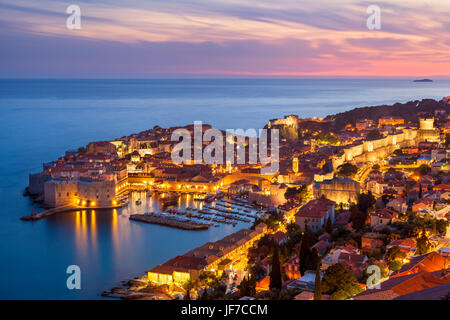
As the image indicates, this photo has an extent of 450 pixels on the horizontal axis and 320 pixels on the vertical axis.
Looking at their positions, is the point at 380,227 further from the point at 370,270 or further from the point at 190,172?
the point at 190,172

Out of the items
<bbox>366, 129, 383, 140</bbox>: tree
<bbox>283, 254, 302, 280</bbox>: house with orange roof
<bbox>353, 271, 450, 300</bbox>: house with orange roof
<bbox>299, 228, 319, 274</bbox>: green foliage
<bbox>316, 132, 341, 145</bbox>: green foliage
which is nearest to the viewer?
<bbox>353, 271, 450, 300</bbox>: house with orange roof

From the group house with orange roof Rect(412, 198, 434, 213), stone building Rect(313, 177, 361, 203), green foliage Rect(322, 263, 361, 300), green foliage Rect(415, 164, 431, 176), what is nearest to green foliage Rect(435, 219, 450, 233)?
house with orange roof Rect(412, 198, 434, 213)

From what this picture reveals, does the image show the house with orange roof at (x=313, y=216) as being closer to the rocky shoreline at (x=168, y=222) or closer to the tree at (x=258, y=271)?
the tree at (x=258, y=271)

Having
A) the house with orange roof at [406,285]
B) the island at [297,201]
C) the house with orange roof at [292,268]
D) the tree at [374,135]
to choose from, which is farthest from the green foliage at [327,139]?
the house with orange roof at [406,285]

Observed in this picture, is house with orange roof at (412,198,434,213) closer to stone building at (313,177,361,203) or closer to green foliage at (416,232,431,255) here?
green foliage at (416,232,431,255)

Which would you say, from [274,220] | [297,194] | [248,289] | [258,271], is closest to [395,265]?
[248,289]

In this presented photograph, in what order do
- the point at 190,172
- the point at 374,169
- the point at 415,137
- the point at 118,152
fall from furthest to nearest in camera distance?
the point at 118,152 < the point at 415,137 < the point at 190,172 < the point at 374,169

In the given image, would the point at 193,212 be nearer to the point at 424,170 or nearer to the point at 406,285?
the point at 424,170

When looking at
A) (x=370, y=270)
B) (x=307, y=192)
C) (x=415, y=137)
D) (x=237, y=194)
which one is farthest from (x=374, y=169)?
(x=370, y=270)
